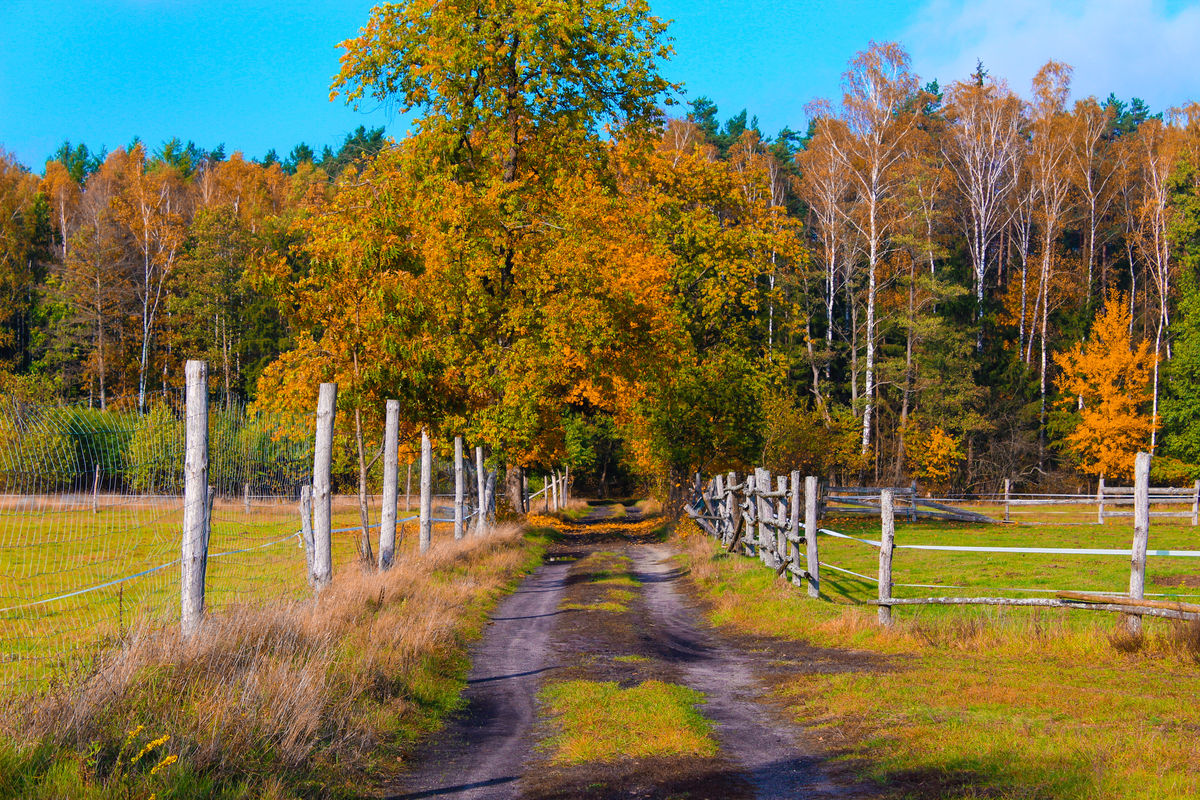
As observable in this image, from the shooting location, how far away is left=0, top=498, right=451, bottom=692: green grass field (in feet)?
22.7

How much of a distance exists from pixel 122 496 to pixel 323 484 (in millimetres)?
2713

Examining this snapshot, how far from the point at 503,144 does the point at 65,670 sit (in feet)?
66.3

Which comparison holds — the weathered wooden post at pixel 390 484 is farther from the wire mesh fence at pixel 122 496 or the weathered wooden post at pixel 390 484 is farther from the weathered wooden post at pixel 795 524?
the weathered wooden post at pixel 795 524

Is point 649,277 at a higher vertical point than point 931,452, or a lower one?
higher

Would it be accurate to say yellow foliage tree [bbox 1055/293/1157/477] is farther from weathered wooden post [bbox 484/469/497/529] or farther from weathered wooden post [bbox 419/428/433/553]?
weathered wooden post [bbox 419/428/433/553]

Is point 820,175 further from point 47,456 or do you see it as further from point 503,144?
point 47,456

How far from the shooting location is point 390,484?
1370cm

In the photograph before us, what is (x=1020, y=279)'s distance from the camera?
5756 cm

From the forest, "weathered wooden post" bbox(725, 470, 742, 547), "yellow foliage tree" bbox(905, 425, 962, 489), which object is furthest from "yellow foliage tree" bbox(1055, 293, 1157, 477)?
"weathered wooden post" bbox(725, 470, 742, 547)

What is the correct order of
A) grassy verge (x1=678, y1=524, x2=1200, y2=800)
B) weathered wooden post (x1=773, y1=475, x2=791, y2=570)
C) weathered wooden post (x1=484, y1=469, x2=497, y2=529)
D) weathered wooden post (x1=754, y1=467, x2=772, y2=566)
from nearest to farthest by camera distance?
grassy verge (x1=678, y1=524, x2=1200, y2=800) → weathered wooden post (x1=773, y1=475, x2=791, y2=570) → weathered wooden post (x1=754, y1=467, x2=772, y2=566) → weathered wooden post (x1=484, y1=469, x2=497, y2=529)

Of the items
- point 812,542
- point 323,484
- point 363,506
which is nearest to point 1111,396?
point 812,542

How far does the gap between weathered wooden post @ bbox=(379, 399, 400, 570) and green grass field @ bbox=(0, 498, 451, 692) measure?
1.14m

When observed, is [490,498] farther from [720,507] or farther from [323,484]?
[323,484]

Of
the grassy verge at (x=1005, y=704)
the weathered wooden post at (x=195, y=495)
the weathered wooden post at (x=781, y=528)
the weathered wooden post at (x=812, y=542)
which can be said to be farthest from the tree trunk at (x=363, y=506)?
the weathered wooden post at (x=781, y=528)
